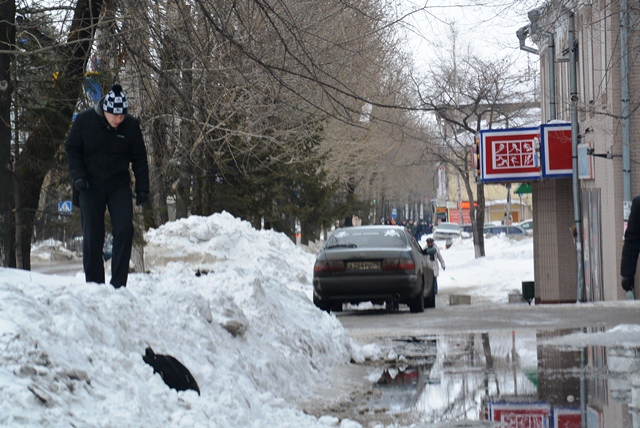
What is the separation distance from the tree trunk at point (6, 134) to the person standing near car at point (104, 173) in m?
3.78

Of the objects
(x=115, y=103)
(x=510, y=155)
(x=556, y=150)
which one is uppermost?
(x=556, y=150)

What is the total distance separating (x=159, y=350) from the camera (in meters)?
6.48

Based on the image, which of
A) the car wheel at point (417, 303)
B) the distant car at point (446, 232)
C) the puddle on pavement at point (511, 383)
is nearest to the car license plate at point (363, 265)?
the car wheel at point (417, 303)

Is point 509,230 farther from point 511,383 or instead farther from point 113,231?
point 113,231

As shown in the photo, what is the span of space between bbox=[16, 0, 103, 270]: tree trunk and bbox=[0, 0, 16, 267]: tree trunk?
1.11 feet

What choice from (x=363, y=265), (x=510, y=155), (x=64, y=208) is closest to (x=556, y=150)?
(x=510, y=155)

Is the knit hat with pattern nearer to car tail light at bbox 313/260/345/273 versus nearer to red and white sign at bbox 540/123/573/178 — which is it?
car tail light at bbox 313/260/345/273

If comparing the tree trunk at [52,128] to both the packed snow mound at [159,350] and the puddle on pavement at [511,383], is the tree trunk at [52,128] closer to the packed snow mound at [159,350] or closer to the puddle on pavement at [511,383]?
the packed snow mound at [159,350]

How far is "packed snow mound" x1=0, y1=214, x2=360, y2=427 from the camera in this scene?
15.8 ft

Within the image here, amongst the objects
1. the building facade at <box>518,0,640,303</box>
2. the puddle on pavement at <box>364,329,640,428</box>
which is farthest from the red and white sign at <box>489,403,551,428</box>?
the building facade at <box>518,0,640,303</box>

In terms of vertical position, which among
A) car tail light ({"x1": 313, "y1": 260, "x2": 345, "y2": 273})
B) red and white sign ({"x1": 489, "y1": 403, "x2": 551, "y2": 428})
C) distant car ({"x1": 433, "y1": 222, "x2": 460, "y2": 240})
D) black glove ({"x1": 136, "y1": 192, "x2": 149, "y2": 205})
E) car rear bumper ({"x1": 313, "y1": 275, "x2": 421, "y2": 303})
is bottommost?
red and white sign ({"x1": 489, "y1": 403, "x2": 551, "y2": 428})

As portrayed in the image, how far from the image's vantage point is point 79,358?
539 centimetres

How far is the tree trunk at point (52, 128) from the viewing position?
521 inches

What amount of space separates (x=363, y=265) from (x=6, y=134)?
6078mm
